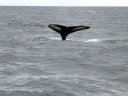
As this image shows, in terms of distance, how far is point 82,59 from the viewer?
22328 millimetres

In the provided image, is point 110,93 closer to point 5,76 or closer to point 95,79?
point 95,79

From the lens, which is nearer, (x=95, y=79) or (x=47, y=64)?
(x=95, y=79)

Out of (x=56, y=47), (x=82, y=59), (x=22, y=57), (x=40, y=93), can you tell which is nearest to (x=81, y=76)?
(x=40, y=93)

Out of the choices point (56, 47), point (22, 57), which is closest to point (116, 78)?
point (22, 57)

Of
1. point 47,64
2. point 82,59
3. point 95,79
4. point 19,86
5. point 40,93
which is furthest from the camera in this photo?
point 82,59

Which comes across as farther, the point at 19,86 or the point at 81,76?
the point at 81,76

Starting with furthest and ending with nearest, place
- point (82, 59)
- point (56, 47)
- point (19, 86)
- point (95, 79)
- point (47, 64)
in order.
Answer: point (56, 47)
point (82, 59)
point (47, 64)
point (95, 79)
point (19, 86)

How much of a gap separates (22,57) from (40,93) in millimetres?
9106

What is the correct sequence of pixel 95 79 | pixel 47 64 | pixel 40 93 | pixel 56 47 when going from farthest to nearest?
pixel 56 47 → pixel 47 64 → pixel 95 79 → pixel 40 93

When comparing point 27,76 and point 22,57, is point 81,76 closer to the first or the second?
point 27,76

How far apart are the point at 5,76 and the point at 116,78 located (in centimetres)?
554

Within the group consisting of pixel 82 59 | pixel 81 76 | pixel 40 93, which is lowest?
pixel 40 93

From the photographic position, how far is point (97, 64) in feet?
66.9

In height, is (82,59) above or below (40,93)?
above
